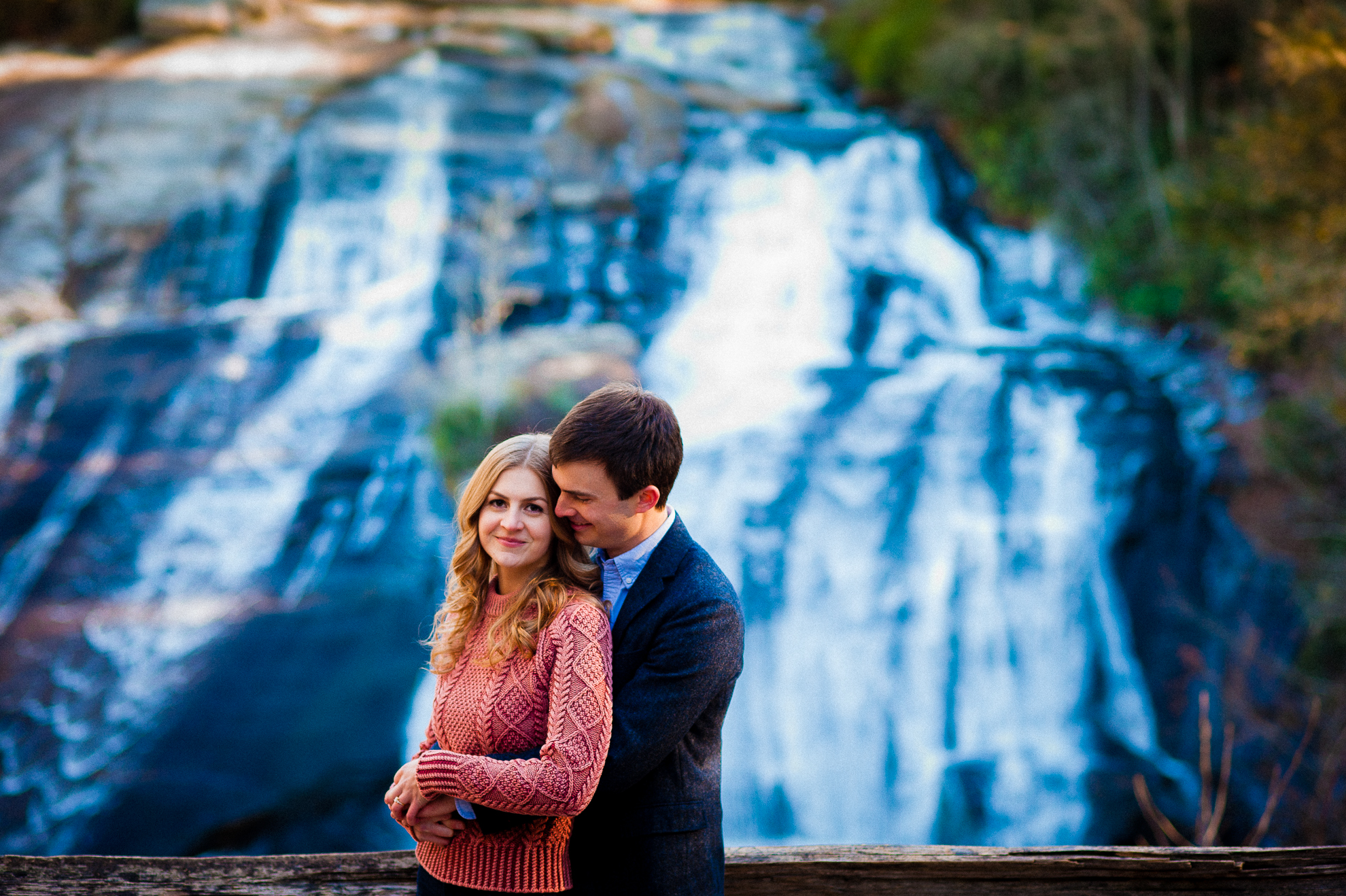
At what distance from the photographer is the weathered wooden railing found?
162 cm

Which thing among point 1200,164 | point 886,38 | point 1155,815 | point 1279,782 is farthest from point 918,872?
point 886,38

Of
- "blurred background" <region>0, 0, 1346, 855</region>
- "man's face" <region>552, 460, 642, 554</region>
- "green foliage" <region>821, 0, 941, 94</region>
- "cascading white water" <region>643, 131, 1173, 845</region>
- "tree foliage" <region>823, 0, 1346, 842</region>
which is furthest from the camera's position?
"green foliage" <region>821, 0, 941, 94</region>

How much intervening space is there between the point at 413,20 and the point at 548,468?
13371 millimetres

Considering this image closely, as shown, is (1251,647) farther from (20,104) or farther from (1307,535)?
Result: (20,104)

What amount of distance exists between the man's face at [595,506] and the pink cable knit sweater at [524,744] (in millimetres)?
114

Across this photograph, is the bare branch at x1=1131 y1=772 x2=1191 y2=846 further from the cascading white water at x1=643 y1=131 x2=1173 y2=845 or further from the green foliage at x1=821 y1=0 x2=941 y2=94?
the green foliage at x1=821 y1=0 x2=941 y2=94

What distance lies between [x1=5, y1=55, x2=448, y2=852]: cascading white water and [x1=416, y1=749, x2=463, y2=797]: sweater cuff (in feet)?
19.6

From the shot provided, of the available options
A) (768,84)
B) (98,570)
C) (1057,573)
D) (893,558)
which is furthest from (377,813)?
(768,84)

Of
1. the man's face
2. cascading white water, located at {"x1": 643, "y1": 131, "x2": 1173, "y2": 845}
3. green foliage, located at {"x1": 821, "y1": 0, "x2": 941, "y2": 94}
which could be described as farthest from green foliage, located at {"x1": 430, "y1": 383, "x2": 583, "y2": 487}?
green foliage, located at {"x1": 821, "y1": 0, "x2": 941, "y2": 94}

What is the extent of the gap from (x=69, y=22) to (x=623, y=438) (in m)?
14.5

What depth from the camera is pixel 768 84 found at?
41.3 ft

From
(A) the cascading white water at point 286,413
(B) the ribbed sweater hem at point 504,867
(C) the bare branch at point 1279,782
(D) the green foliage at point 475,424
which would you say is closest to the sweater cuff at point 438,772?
(B) the ribbed sweater hem at point 504,867

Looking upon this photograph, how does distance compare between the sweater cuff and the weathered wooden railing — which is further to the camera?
the weathered wooden railing

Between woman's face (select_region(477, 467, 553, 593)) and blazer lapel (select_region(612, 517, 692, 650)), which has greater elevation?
woman's face (select_region(477, 467, 553, 593))
